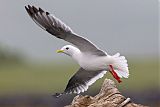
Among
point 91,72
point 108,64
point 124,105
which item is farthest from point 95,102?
point 91,72

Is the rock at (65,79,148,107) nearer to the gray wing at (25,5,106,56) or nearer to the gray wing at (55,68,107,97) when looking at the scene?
the gray wing at (25,5,106,56)

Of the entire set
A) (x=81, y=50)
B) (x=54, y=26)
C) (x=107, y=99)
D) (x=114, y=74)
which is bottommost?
(x=107, y=99)

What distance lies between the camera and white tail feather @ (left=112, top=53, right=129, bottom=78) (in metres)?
4.08

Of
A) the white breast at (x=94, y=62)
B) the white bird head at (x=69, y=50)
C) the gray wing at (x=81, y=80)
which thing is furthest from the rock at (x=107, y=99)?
the gray wing at (x=81, y=80)

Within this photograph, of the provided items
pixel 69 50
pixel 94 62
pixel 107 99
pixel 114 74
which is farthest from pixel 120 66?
pixel 107 99

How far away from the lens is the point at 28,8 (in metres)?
4.03

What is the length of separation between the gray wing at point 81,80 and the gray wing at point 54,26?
32 centimetres

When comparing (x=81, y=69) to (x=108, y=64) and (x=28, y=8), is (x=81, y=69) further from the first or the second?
(x=28, y=8)

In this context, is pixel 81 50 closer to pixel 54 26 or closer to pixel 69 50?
pixel 69 50

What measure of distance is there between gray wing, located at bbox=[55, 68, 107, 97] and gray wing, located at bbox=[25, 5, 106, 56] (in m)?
0.32

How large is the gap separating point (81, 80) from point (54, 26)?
0.59 m

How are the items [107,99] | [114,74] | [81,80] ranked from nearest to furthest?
[107,99] < [114,74] < [81,80]

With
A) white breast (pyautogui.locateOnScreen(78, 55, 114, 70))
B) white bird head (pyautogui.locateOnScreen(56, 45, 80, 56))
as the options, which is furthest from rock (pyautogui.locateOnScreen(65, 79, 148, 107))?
white bird head (pyautogui.locateOnScreen(56, 45, 80, 56))

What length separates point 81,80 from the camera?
439 cm
